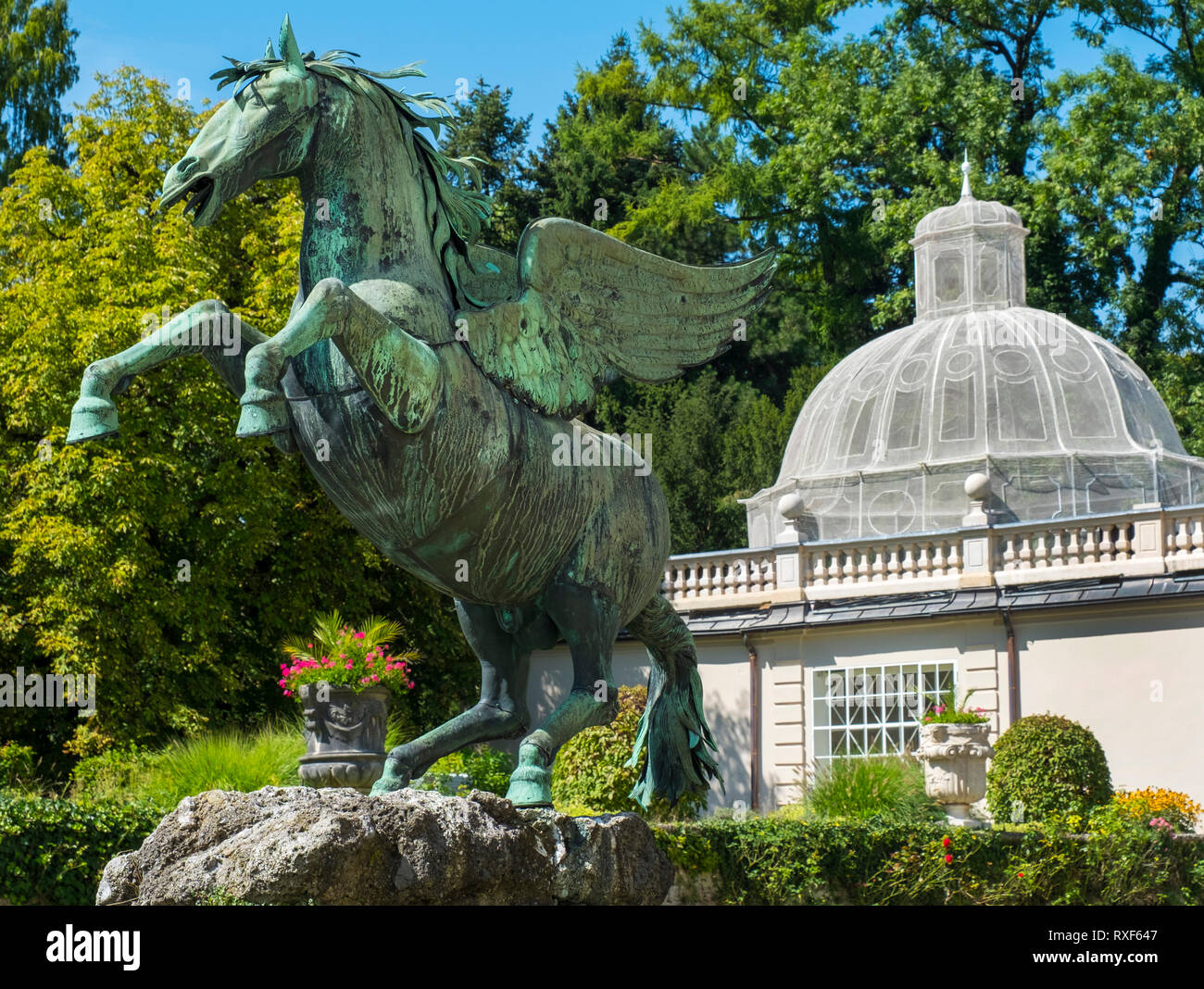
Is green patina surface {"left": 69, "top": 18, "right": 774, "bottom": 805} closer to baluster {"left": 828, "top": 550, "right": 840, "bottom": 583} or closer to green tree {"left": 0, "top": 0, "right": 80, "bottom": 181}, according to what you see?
baluster {"left": 828, "top": 550, "right": 840, "bottom": 583}

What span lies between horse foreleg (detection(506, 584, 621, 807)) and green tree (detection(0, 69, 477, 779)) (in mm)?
12423

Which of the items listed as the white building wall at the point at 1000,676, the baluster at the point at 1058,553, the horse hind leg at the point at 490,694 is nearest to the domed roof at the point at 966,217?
the baluster at the point at 1058,553

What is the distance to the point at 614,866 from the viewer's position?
5.35m

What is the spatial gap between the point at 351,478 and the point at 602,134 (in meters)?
29.2

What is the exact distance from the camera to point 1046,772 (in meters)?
14.9

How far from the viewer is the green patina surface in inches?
199

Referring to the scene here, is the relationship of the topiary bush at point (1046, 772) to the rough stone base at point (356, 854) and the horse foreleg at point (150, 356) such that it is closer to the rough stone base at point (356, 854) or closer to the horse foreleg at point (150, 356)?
the rough stone base at point (356, 854)

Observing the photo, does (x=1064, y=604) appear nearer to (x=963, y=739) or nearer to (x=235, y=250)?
(x=963, y=739)

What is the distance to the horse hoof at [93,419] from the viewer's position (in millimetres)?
4836

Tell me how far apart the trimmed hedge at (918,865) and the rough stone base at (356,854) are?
2161 millimetres

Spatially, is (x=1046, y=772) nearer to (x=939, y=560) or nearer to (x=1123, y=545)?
(x=1123, y=545)

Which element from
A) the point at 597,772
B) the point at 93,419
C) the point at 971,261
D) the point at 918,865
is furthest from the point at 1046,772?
the point at 971,261

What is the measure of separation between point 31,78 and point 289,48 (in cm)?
2548

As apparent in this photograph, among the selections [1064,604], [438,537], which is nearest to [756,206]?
[1064,604]
